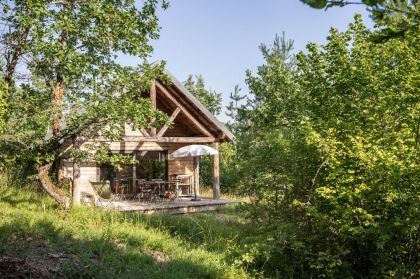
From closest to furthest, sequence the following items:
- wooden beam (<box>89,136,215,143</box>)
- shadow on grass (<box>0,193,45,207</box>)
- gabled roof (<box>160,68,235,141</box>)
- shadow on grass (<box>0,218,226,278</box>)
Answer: shadow on grass (<box>0,218,226,278</box>)
shadow on grass (<box>0,193,45,207</box>)
wooden beam (<box>89,136,215,143</box>)
gabled roof (<box>160,68,235,141</box>)

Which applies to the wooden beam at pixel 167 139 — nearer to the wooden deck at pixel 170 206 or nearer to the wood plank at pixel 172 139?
the wood plank at pixel 172 139

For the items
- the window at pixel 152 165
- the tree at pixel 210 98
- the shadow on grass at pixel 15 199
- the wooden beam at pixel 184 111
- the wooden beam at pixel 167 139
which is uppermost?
the tree at pixel 210 98

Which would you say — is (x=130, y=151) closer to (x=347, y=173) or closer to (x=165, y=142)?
(x=165, y=142)

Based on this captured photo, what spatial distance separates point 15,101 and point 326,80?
7287 mm

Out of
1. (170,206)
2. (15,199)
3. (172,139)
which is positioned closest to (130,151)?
(172,139)

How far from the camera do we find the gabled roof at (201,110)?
14.9m

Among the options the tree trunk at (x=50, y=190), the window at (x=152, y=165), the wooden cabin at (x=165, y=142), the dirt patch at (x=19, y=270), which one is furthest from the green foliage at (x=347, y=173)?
the window at (x=152, y=165)

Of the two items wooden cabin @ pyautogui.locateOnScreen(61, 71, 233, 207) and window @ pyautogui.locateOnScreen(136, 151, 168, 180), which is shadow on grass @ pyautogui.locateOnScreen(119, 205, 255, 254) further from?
window @ pyautogui.locateOnScreen(136, 151, 168, 180)

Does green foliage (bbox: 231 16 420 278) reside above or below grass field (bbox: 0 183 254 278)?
above

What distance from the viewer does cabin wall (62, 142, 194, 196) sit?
15.4m

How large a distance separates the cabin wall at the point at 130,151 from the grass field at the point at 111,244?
16.8 ft

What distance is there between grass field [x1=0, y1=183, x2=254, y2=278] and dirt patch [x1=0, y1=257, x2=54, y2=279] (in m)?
0.01

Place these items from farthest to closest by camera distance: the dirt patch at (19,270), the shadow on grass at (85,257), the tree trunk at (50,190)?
the tree trunk at (50,190) < the shadow on grass at (85,257) < the dirt patch at (19,270)

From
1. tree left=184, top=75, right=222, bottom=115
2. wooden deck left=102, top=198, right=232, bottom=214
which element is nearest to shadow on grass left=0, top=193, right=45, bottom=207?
wooden deck left=102, top=198, right=232, bottom=214
